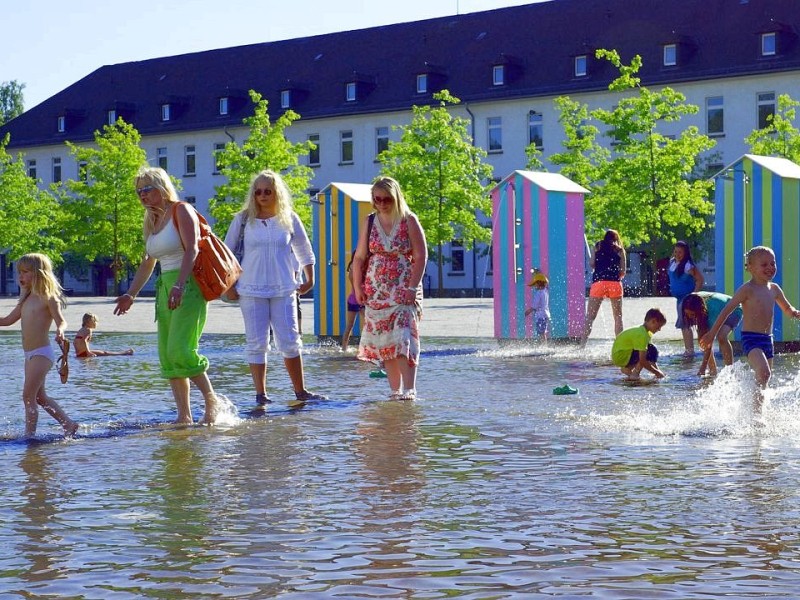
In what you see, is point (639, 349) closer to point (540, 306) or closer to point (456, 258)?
point (540, 306)

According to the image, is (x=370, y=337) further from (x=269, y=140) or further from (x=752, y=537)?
(x=269, y=140)

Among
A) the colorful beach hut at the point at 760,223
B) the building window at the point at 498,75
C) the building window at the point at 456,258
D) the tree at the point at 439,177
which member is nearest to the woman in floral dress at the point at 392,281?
the colorful beach hut at the point at 760,223

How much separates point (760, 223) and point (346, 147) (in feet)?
189

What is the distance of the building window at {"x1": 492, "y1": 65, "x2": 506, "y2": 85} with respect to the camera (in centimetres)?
6950

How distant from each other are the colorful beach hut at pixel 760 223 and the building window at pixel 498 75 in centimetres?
5084

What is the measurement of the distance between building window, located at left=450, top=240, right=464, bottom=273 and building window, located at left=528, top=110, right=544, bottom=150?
6.06 m

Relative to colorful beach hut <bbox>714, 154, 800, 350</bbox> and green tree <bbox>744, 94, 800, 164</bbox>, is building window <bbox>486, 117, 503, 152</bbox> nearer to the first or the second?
green tree <bbox>744, 94, 800, 164</bbox>

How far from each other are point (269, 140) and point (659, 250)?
56.5ft

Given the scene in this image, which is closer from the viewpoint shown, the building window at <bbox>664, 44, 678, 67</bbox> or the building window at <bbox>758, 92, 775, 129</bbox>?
the building window at <bbox>758, 92, 775, 129</bbox>

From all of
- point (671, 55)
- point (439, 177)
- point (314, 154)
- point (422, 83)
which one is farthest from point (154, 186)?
point (314, 154)

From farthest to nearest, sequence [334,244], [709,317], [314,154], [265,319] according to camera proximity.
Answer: [314,154] → [334,244] → [709,317] → [265,319]

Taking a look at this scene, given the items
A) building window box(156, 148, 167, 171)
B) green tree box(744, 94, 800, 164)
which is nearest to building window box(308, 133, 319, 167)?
building window box(156, 148, 167, 171)

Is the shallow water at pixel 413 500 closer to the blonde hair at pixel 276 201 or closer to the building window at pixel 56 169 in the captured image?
the blonde hair at pixel 276 201

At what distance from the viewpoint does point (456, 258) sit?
71500 mm
